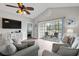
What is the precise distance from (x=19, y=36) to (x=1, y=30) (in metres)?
0.43

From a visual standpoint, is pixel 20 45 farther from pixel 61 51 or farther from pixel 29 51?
pixel 61 51

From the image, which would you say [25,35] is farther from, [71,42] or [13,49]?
[71,42]

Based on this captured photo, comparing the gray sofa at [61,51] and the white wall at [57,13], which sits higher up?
the white wall at [57,13]

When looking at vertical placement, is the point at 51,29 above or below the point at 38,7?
below

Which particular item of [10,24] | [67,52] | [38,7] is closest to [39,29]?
[38,7]

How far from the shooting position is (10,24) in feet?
7.47

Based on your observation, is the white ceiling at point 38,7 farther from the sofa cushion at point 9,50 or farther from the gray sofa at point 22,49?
the sofa cushion at point 9,50

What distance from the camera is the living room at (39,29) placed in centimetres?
210

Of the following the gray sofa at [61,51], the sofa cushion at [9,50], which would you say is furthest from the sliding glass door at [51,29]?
the sofa cushion at [9,50]

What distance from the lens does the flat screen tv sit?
7.14ft

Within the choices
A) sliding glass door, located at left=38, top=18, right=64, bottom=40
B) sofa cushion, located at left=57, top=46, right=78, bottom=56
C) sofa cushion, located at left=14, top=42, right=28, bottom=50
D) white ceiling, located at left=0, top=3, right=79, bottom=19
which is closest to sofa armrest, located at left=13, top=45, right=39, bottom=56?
sofa cushion, located at left=14, top=42, right=28, bottom=50

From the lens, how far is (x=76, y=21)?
87.8 inches

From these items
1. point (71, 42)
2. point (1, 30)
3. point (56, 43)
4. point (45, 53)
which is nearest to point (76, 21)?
point (71, 42)

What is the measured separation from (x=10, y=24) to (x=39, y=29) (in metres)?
0.70
